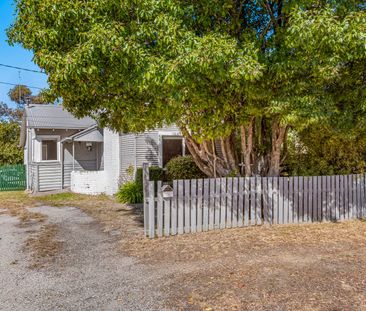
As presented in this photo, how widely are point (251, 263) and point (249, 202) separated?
260cm

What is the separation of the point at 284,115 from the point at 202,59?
2.32m

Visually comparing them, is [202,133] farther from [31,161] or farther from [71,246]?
[31,161]

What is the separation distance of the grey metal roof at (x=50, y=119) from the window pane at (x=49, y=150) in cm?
94

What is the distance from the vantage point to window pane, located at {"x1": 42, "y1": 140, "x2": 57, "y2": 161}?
1658cm

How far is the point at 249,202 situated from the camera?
750 cm

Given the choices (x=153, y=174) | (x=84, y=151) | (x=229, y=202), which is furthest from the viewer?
(x=84, y=151)

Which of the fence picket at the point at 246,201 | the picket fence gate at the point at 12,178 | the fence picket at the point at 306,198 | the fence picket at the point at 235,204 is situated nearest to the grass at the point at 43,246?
the fence picket at the point at 235,204

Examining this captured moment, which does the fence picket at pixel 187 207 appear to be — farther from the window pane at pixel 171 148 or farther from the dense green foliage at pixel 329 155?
the window pane at pixel 171 148

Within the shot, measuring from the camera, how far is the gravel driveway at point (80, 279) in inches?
151

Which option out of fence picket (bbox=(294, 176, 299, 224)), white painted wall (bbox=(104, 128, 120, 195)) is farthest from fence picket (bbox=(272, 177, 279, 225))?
white painted wall (bbox=(104, 128, 120, 195))

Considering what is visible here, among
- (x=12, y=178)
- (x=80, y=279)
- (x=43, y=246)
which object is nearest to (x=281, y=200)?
(x=80, y=279)

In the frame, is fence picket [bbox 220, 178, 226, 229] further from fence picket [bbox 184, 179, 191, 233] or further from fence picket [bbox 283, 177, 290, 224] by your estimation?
fence picket [bbox 283, 177, 290, 224]

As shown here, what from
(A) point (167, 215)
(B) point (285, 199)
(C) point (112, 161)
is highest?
(C) point (112, 161)

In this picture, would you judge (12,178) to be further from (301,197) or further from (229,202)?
(301,197)
